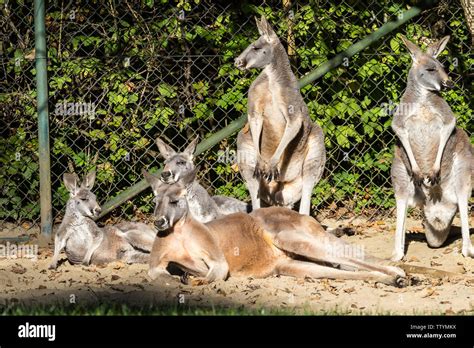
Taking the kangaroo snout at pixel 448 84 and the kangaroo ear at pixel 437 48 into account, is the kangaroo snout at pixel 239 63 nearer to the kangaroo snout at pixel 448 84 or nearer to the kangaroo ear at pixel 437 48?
the kangaroo ear at pixel 437 48

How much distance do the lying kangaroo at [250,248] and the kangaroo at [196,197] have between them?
3.17ft

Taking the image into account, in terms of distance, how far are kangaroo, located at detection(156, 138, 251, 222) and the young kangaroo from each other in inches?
57.0

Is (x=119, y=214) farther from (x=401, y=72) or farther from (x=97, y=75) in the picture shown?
(x=401, y=72)

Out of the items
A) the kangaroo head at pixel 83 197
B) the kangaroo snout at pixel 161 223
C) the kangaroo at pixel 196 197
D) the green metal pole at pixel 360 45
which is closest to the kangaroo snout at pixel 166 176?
the kangaroo at pixel 196 197

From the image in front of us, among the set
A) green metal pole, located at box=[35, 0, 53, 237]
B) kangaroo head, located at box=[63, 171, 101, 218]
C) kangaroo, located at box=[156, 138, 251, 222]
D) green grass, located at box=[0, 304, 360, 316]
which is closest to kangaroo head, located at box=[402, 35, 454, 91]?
kangaroo, located at box=[156, 138, 251, 222]

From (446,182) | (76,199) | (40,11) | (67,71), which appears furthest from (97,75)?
(446,182)

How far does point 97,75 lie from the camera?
869 centimetres

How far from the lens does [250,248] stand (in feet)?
21.1

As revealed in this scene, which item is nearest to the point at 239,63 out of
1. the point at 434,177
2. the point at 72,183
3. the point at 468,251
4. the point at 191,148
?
the point at 191,148

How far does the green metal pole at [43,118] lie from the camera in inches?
315

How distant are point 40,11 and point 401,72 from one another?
3442 mm

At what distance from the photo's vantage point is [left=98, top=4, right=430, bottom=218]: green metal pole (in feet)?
26.7

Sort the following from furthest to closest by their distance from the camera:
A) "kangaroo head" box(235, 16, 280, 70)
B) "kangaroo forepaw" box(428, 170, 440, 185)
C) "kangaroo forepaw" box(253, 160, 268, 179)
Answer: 1. "kangaroo head" box(235, 16, 280, 70)
2. "kangaroo forepaw" box(253, 160, 268, 179)
3. "kangaroo forepaw" box(428, 170, 440, 185)

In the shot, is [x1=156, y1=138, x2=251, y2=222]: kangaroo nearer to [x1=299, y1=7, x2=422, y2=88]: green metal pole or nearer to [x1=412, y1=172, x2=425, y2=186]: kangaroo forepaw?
[x1=299, y1=7, x2=422, y2=88]: green metal pole
